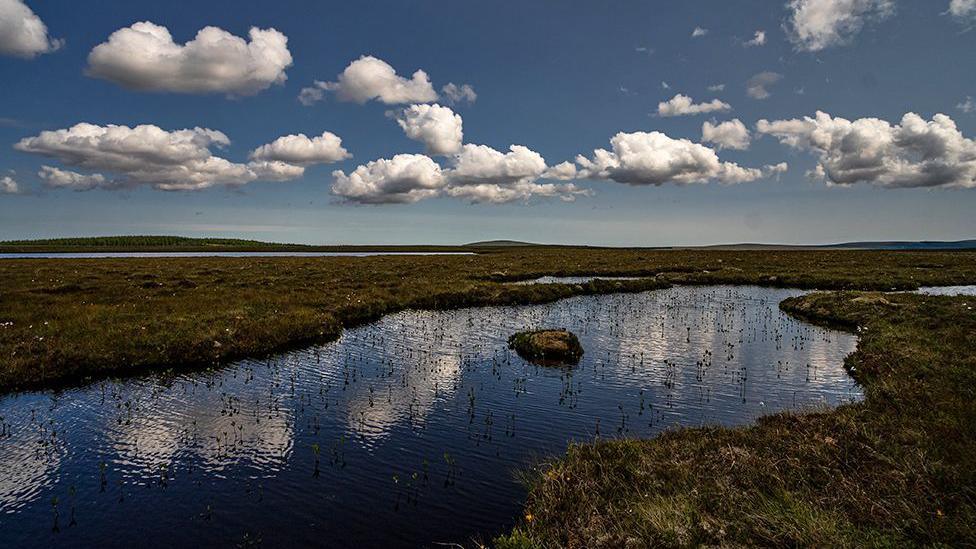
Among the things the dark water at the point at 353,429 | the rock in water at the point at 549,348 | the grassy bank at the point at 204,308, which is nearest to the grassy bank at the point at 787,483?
the dark water at the point at 353,429

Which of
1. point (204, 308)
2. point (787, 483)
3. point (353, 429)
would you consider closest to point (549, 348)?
point (353, 429)

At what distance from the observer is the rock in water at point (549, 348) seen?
23.3 meters

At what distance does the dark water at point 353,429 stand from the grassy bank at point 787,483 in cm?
164

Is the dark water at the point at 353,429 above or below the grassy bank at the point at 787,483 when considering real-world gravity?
below

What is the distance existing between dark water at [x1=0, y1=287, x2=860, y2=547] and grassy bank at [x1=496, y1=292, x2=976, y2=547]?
1635 millimetres

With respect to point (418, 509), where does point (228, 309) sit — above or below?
above

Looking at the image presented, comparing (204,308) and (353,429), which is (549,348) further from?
(204,308)

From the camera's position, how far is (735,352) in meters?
24.7

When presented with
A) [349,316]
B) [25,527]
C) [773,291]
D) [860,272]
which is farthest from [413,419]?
[860,272]

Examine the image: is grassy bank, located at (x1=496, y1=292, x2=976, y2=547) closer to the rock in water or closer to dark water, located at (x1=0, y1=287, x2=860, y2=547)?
dark water, located at (x1=0, y1=287, x2=860, y2=547)

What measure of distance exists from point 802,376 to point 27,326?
37.1 meters

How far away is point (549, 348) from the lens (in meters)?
23.8

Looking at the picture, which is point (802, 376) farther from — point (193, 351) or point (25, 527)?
point (193, 351)

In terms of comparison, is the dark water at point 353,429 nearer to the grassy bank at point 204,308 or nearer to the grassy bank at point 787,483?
the grassy bank at point 787,483
